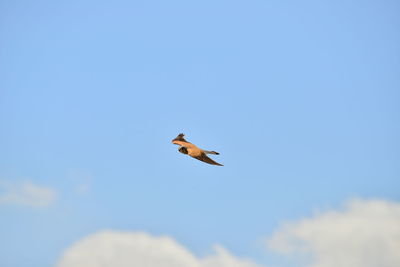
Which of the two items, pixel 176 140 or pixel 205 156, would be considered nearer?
pixel 205 156

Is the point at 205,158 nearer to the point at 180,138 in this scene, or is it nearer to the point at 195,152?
the point at 195,152

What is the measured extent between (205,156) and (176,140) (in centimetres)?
416

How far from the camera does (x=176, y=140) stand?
42.1 m

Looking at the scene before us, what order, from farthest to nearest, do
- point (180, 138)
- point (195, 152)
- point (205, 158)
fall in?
point (180, 138) < point (205, 158) < point (195, 152)

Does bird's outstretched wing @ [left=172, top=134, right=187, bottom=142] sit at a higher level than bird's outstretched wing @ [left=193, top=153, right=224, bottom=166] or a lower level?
higher

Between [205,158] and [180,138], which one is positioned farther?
[180,138]

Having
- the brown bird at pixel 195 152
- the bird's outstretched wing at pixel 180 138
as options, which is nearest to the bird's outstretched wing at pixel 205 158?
the brown bird at pixel 195 152

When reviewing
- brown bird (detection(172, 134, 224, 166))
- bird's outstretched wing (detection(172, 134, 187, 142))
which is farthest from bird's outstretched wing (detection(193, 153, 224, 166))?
bird's outstretched wing (detection(172, 134, 187, 142))

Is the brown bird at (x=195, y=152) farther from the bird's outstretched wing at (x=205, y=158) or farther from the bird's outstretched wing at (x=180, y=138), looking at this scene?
the bird's outstretched wing at (x=180, y=138)

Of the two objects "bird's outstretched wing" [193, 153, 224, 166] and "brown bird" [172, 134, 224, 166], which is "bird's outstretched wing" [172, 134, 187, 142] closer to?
"brown bird" [172, 134, 224, 166]

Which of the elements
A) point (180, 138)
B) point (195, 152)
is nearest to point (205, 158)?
point (195, 152)

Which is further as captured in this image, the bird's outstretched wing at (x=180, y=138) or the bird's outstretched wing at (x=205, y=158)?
the bird's outstretched wing at (x=180, y=138)

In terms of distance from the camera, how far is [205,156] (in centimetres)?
3897

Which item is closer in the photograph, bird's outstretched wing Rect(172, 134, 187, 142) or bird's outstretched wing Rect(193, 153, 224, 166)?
bird's outstretched wing Rect(193, 153, 224, 166)
